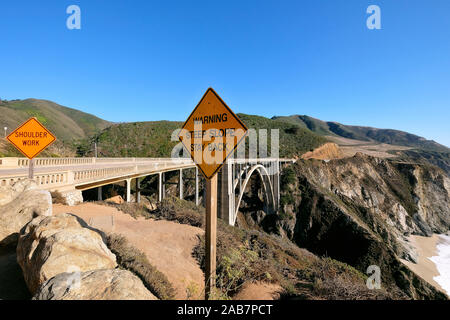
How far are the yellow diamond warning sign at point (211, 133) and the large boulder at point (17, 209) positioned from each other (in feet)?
14.4

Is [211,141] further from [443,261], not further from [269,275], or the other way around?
[443,261]

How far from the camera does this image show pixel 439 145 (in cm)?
19000

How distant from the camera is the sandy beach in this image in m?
28.8

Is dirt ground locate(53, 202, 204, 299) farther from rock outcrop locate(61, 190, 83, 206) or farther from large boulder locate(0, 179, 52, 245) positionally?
large boulder locate(0, 179, 52, 245)

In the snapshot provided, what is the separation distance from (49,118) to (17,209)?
163 m

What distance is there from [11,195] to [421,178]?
82.7 metres

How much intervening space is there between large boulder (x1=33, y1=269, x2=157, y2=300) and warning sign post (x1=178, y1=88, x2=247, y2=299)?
974 mm

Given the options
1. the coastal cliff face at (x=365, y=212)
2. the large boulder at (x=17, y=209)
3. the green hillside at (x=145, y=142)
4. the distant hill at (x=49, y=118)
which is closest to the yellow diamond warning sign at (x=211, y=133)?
the large boulder at (x=17, y=209)

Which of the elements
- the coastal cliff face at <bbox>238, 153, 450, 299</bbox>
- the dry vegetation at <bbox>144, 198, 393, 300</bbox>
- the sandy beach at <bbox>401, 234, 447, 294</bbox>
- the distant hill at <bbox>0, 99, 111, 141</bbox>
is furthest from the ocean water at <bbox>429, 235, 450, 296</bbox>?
the distant hill at <bbox>0, 99, 111, 141</bbox>

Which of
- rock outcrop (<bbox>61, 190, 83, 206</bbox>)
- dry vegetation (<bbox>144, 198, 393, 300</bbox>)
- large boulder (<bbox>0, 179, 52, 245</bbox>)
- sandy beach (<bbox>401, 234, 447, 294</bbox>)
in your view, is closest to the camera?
large boulder (<bbox>0, 179, 52, 245</bbox>)

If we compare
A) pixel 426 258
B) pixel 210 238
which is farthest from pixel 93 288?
pixel 426 258

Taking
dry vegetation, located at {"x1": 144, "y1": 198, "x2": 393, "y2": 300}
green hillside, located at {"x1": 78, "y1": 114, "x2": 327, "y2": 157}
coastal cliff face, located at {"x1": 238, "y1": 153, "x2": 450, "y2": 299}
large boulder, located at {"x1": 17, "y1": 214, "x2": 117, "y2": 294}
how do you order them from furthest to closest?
green hillside, located at {"x1": 78, "y1": 114, "x2": 327, "y2": 157}
coastal cliff face, located at {"x1": 238, "y1": 153, "x2": 450, "y2": 299}
dry vegetation, located at {"x1": 144, "y1": 198, "x2": 393, "y2": 300}
large boulder, located at {"x1": 17, "y1": 214, "x2": 117, "y2": 294}
